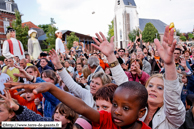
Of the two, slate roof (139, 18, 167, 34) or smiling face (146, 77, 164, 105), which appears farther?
slate roof (139, 18, 167, 34)

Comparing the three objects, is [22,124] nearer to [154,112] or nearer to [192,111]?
[154,112]

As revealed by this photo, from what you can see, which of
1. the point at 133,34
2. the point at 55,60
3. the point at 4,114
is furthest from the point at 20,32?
the point at 133,34

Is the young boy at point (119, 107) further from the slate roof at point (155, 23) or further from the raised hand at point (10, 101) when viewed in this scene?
the slate roof at point (155, 23)

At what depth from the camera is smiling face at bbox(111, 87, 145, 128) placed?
1285 millimetres

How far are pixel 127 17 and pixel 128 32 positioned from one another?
5.82m

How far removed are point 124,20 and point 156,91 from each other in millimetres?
64848

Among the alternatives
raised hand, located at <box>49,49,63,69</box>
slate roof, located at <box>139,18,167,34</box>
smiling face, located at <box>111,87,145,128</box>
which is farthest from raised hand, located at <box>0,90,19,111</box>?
slate roof, located at <box>139,18,167,34</box>

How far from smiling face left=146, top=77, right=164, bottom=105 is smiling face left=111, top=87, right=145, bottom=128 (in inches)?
27.9

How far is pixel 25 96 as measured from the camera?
3188 mm

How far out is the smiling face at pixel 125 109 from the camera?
4.22 feet

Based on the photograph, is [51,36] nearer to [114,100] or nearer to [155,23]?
[114,100]

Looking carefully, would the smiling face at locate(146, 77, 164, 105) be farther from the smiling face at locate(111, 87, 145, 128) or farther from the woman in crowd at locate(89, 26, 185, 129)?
the smiling face at locate(111, 87, 145, 128)

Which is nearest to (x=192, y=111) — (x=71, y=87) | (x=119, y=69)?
(x=119, y=69)

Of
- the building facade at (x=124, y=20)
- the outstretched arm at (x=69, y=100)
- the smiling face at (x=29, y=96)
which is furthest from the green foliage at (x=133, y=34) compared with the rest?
the outstretched arm at (x=69, y=100)
